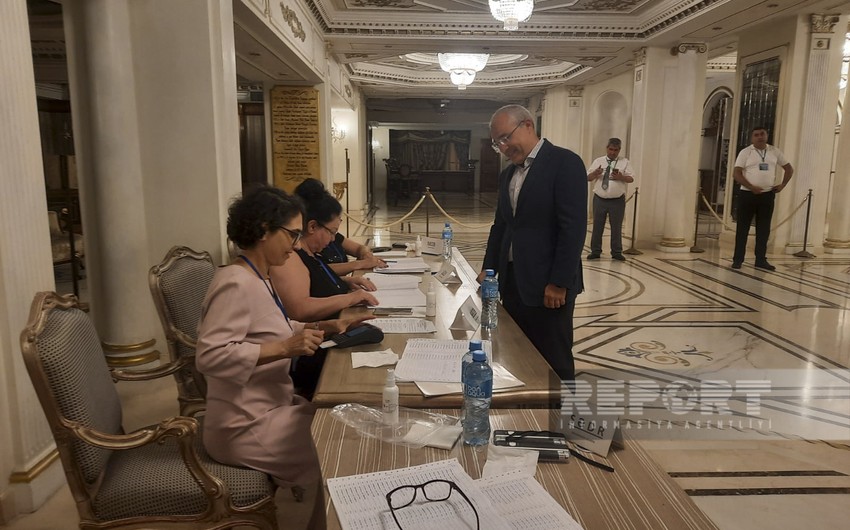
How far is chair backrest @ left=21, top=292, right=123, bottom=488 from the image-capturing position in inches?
57.8

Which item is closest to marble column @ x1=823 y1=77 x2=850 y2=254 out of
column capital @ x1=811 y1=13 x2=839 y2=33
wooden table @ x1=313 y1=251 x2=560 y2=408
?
column capital @ x1=811 y1=13 x2=839 y2=33

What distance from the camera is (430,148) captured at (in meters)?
24.5

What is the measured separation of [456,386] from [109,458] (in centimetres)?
103

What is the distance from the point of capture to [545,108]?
14.9 meters

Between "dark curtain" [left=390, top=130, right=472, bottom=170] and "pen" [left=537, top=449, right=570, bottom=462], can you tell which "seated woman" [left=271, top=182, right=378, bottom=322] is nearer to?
"pen" [left=537, top=449, right=570, bottom=462]

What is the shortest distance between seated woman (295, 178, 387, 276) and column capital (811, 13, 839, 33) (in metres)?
7.46

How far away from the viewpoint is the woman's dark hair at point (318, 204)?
9.54ft

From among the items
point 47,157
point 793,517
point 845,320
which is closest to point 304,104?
point 47,157

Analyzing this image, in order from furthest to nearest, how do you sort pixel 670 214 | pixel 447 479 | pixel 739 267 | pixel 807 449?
1. pixel 670 214
2. pixel 739 267
3. pixel 807 449
4. pixel 447 479

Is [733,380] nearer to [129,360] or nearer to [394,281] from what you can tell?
[394,281]

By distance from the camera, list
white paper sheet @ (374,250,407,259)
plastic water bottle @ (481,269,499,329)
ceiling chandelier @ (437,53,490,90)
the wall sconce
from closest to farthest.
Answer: plastic water bottle @ (481,269,499,329) < white paper sheet @ (374,250,407,259) < ceiling chandelier @ (437,53,490,90) < the wall sconce

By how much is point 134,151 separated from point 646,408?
11.2 feet

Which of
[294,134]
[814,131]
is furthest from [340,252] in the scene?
[814,131]

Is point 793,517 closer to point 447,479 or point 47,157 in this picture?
point 447,479
